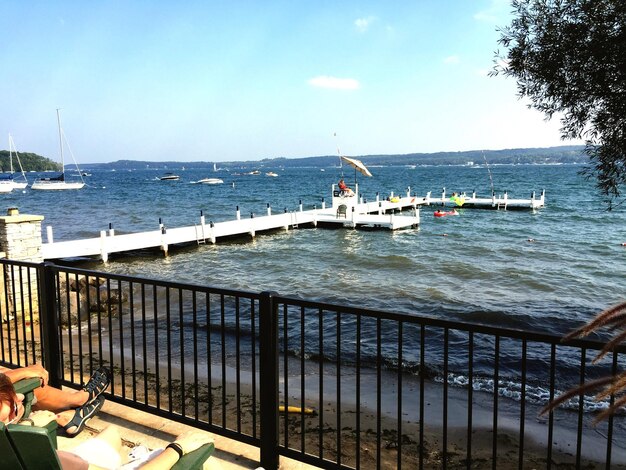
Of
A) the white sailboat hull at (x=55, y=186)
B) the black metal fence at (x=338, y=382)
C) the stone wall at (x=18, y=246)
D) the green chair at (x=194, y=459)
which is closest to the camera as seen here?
the green chair at (x=194, y=459)

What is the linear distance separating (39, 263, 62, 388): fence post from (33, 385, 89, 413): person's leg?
0.53 m

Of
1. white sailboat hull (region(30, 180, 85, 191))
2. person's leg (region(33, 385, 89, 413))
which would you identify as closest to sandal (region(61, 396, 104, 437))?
person's leg (region(33, 385, 89, 413))

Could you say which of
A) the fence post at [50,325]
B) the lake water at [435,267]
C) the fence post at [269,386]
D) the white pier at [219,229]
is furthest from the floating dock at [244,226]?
the fence post at [269,386]

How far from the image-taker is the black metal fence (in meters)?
3.55

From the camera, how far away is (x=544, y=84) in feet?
28.5

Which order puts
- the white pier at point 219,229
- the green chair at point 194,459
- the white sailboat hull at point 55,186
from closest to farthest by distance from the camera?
the green chair at point 194,459
the white pier at point 219,229
the white sailboat hull at point 55,186

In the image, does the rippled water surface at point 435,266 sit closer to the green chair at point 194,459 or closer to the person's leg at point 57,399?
the person's leg at point 57,399

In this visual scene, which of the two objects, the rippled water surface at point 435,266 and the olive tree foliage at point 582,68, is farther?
the rippled water surface at point 435,266

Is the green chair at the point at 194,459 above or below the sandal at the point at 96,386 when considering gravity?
above

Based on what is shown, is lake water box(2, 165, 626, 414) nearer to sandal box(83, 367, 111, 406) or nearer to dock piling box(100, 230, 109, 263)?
dock piling box(100, 230, 109, 263)

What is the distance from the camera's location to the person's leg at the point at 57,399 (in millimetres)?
4506

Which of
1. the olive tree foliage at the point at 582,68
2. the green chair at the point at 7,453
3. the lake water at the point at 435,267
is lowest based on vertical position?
the lake water at the point at 435,267

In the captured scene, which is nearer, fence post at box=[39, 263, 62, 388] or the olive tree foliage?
fence post at box=[39, 263, 62, 388]

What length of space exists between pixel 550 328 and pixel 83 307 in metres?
11.6
